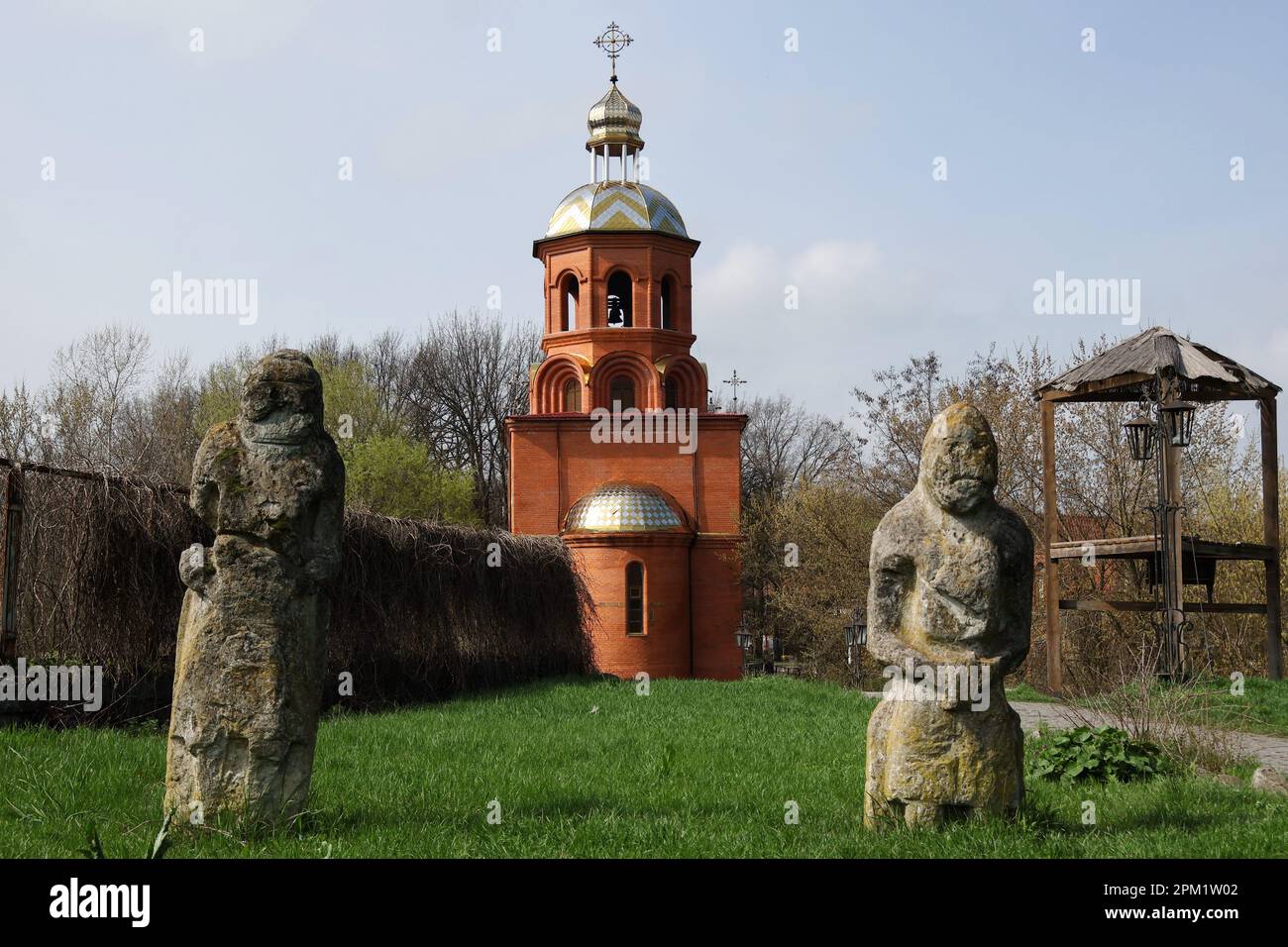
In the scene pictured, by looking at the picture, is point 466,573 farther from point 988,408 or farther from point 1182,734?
point 988,408

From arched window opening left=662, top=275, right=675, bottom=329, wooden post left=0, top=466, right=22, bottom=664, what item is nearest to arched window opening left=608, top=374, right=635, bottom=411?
arched window opening left=662, top=275, right=675, bottom=329

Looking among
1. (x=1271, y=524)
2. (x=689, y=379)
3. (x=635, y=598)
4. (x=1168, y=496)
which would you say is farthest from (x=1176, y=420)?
(x=689, y=379)

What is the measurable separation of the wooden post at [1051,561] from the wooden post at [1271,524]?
2719 mm

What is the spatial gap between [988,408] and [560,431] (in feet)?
36.7

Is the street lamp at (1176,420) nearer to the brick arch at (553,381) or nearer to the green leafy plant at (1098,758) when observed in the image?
the green leafy plant at (1098,758)

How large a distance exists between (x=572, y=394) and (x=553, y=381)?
25.0 inches

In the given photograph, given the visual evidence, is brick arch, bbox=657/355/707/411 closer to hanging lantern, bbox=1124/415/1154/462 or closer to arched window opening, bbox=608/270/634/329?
arched window opening, bbox=608/270/634/329

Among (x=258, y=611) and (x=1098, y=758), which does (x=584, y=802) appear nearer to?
(x=258, y=611)

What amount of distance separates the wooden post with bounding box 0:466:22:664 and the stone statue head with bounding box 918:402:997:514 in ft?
25.2

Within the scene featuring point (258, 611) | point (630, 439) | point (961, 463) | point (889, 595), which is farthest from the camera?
point (630, 439)

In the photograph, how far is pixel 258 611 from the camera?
21.4ft

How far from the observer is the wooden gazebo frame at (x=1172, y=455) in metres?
15.8

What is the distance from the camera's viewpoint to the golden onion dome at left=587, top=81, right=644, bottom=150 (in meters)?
35.2

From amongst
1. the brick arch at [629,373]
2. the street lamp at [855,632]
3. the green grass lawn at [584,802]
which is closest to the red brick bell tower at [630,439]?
the brick arch at [629,373]
